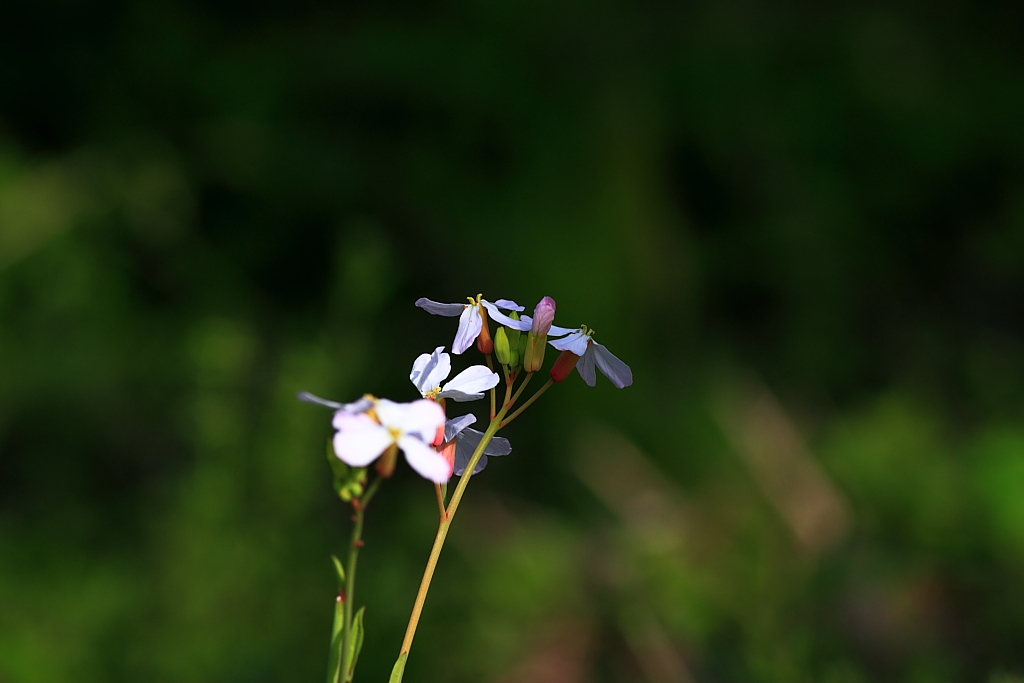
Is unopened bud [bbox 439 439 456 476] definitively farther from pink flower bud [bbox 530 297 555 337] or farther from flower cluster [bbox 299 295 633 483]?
pink flower bud [bbox 530 297 555 337]

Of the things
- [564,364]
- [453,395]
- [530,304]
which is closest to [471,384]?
[453,395]

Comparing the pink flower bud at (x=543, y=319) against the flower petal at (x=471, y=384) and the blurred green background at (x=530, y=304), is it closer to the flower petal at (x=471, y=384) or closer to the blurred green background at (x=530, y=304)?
the flower petal at (x=471, y=384)

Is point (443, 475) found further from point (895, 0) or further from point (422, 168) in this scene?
point (895, 0)

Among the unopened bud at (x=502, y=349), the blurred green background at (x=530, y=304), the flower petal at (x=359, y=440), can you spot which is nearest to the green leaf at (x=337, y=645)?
the flower petal at (x=359, y=440)

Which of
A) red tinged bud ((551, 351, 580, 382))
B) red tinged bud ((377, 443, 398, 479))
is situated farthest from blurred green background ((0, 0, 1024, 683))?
red tinged bud ((377, 443, 398, 479))

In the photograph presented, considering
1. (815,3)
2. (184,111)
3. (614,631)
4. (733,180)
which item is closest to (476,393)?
(614,631)

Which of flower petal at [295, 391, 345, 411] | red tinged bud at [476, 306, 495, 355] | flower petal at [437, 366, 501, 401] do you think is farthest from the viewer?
red tinged bud at [476, 306, 495, 355]

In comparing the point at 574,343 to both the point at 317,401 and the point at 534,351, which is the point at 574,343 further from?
the point at 317,401

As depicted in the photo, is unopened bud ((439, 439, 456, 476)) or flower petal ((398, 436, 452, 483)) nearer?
flower petal ((398, 436, 452, 483))
